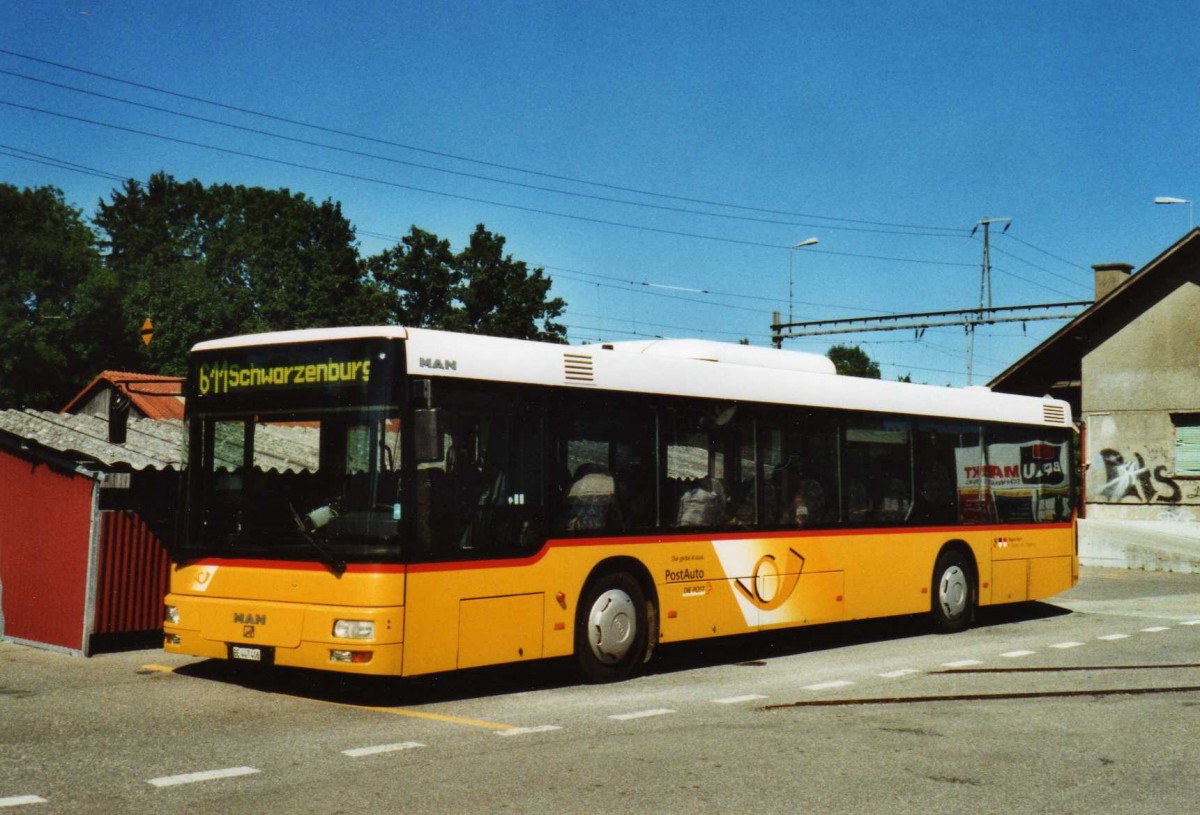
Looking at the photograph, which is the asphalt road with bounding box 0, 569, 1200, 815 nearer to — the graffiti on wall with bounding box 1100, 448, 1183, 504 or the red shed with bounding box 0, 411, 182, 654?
the red shed with bounding box 0, 411, 182, 654

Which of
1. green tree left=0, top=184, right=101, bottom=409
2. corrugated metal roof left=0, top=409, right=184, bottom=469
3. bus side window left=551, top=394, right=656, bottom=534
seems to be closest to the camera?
bus side window left=551, top=394, right=656, bottom=534

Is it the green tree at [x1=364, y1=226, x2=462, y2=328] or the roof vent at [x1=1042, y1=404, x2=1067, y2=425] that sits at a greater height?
the green tree at [x1=364, y1=226, x2=462, y2=328]

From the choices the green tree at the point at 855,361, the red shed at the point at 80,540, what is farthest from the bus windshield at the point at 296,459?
the green tree at the point at 855,361

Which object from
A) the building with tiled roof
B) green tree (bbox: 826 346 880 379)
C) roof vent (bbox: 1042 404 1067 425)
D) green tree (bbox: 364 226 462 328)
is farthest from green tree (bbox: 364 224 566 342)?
roof vent (bbox: 1042 404 1067 425)

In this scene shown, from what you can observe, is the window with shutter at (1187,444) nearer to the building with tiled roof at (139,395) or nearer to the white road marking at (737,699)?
the building with tiled roof at (139,395)

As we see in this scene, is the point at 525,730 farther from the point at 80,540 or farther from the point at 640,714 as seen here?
the point at 80,540

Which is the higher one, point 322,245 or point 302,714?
point 322,245

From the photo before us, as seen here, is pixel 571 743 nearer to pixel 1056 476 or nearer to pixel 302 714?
pixel 302 714

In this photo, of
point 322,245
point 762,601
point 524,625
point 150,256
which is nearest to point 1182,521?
point 762,601

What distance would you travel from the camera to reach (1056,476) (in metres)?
17.8

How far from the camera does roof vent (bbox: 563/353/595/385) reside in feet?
36.7

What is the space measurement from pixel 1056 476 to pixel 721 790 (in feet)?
39.3

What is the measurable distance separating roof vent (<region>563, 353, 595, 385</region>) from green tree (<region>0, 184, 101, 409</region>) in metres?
65.2

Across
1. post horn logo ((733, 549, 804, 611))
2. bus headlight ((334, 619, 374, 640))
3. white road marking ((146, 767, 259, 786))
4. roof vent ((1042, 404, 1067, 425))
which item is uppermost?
roof vent ((1042, 404, 1067, 425))
